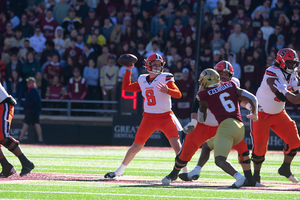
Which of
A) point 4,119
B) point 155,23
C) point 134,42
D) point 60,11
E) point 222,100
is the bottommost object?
point 4,119

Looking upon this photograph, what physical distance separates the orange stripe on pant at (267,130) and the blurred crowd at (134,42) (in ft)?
24.7

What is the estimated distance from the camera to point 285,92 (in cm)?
692

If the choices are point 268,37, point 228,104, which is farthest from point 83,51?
point 228,104

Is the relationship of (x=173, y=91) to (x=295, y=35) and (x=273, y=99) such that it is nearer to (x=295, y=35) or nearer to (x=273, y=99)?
(x=273, y=99)

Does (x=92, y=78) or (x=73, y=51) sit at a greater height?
(x=73, y=51)

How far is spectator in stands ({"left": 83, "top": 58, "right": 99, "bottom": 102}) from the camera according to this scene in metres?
16.3

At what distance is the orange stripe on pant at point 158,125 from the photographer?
7078mm

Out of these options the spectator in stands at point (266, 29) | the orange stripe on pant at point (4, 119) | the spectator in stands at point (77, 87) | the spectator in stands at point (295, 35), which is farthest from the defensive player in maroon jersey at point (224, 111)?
the spectator in stands at point (266, 29)

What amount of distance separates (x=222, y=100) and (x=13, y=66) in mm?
12408

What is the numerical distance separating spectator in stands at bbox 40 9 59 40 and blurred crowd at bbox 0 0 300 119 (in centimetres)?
4

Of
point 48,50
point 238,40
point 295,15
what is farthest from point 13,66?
point 295,15

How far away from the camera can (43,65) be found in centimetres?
1712

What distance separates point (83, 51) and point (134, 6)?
9.09ft

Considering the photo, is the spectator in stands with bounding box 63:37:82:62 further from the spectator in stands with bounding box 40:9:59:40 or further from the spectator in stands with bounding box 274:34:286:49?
the spectator in stands with bounding box 274:34:286:49
